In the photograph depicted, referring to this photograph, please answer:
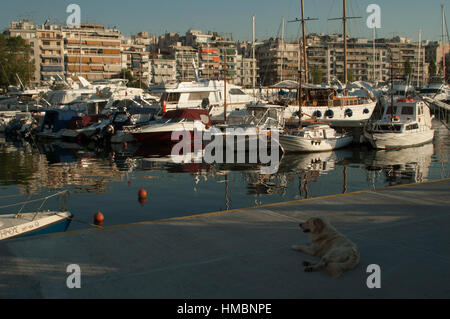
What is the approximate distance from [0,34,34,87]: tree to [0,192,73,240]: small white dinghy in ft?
242

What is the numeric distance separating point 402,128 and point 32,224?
24929 mm

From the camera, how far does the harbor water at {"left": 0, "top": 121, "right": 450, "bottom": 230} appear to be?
591 inches

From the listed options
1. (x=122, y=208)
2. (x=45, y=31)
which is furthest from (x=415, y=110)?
(x=45, y=31)

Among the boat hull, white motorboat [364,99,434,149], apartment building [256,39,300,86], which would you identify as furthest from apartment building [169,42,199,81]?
white motorboat [364,99,434,149]

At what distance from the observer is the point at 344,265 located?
6.46m

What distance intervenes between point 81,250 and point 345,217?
471cm

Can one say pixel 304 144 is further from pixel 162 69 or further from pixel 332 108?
pixel 162 69

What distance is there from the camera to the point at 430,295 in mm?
5785

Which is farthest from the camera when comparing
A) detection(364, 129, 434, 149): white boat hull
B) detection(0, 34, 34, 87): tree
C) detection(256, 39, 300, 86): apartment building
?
detection(256, 39, 300, 86): apartment building

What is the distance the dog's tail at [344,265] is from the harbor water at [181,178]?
5804mm

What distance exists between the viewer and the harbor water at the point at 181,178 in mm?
15008

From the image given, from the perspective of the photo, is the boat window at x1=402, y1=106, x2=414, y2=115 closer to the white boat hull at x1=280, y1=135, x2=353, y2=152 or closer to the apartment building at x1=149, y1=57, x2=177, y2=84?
the white boat hull at x1=280, y1=135, x2=353, y2=152

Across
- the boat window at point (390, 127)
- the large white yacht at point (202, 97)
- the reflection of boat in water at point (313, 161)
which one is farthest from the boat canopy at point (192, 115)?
the boat window at point (390, 127)

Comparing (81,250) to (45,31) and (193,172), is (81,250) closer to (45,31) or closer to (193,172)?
(193,172)
